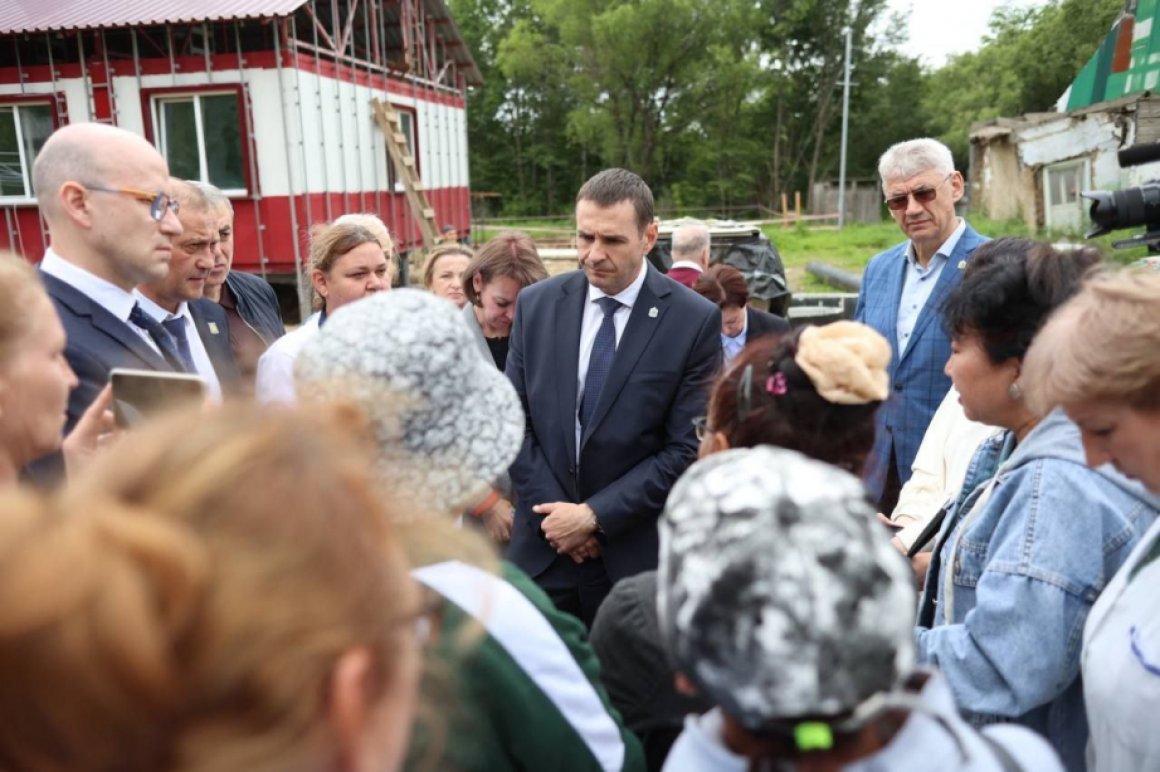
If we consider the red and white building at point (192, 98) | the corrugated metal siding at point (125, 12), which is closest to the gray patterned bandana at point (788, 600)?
the red and white building at point (192, 98)

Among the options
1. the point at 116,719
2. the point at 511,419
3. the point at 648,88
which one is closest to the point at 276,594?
the point at 116,719

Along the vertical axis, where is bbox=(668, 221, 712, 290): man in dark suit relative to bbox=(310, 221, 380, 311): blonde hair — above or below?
below

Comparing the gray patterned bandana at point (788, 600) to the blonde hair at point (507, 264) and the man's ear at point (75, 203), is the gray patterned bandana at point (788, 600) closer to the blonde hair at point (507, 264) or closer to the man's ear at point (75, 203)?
the man's ear at point (75, 203)

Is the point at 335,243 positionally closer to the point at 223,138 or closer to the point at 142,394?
the point at 142,394

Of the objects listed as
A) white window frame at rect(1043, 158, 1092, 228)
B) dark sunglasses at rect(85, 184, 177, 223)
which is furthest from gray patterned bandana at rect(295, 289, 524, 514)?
white window frame at rect(1043, 158, 1092, 228)

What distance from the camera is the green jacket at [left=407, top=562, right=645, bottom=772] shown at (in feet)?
4.53

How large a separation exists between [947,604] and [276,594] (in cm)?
180

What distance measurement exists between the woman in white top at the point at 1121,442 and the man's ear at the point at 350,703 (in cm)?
140

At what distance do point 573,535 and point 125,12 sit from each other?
1371 centimetres

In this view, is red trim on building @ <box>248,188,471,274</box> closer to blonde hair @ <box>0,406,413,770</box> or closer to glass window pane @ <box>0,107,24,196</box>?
glass window pane @ <box>0,107,24,196</box>

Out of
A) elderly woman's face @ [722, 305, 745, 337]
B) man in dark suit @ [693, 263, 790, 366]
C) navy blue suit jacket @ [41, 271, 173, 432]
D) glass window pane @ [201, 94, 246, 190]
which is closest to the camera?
navy blue suit jacket @ [41, 271, 173, 432]

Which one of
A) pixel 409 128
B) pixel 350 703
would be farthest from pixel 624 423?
pixel 409 128

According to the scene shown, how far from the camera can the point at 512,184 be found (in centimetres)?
5022

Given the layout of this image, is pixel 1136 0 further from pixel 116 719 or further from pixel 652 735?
pixel 116 719
